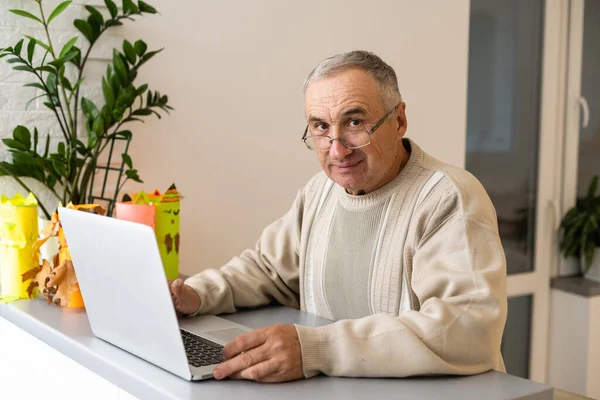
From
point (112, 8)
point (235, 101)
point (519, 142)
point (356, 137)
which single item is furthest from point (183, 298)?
point (519, 142)

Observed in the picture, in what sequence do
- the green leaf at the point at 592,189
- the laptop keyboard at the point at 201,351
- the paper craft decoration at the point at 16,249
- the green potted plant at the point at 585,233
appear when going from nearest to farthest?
the laptop keyboard at the point at 201,351 < the paper craft decoration at the point at 16,249 < the green potted plant at the point at 585,233 < the green leaf at the point at 592,189

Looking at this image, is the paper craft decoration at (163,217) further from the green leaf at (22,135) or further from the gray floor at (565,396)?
the gray floor at (565,396)

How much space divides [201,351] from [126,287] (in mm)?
198

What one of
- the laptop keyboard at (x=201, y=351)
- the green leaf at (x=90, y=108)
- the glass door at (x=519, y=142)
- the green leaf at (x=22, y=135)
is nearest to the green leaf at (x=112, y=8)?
the green leaf at (x=90, y=108)

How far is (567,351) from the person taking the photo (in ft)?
12.6

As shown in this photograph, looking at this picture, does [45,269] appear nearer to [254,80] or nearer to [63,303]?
[63,303]

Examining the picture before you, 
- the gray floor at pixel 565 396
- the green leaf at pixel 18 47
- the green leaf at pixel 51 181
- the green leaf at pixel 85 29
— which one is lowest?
the gray floor at pixel 565 396

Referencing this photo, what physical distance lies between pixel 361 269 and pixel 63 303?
73 centimetres

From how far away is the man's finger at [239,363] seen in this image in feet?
4.19

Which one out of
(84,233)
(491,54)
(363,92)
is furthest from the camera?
(491,54)

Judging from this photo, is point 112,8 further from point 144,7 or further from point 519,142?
point 519,142

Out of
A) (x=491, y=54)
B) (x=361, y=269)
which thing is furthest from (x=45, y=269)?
(x=491, y=54)

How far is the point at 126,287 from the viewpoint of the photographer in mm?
1338

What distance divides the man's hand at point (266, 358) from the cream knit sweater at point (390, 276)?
2 centimetres
